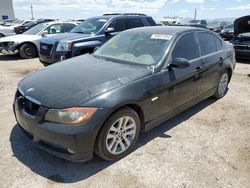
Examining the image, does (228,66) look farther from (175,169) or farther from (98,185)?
(98,185)

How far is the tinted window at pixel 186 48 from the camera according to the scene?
3.72 m

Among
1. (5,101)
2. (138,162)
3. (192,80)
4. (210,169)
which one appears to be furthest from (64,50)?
(210,169)

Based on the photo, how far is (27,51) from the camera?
10.1 meters

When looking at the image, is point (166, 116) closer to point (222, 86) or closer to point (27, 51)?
point (222, 86)

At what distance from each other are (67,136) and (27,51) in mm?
8578

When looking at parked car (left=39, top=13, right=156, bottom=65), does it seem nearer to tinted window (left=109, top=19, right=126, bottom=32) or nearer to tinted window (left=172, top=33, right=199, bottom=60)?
tinted window (left=109, top=19, right=126, bottom=32)

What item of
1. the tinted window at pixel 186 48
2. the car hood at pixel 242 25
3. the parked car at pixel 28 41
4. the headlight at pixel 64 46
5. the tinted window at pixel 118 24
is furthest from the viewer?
the parked car at pixel 28 41

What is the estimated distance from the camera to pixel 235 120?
4.29m

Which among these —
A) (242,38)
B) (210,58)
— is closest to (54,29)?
(242,38)

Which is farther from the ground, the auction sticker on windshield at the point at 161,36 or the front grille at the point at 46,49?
the auction sticker on windshield at the point at 161,36

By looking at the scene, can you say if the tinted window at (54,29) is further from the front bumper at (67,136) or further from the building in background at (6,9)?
the building in background at (6,9)

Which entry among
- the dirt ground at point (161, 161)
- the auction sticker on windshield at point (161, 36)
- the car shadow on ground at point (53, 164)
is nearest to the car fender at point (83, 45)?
the dirt ground at point (161, 161)

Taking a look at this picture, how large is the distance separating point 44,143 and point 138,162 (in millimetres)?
1153

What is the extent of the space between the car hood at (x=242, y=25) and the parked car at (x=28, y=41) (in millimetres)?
7219
